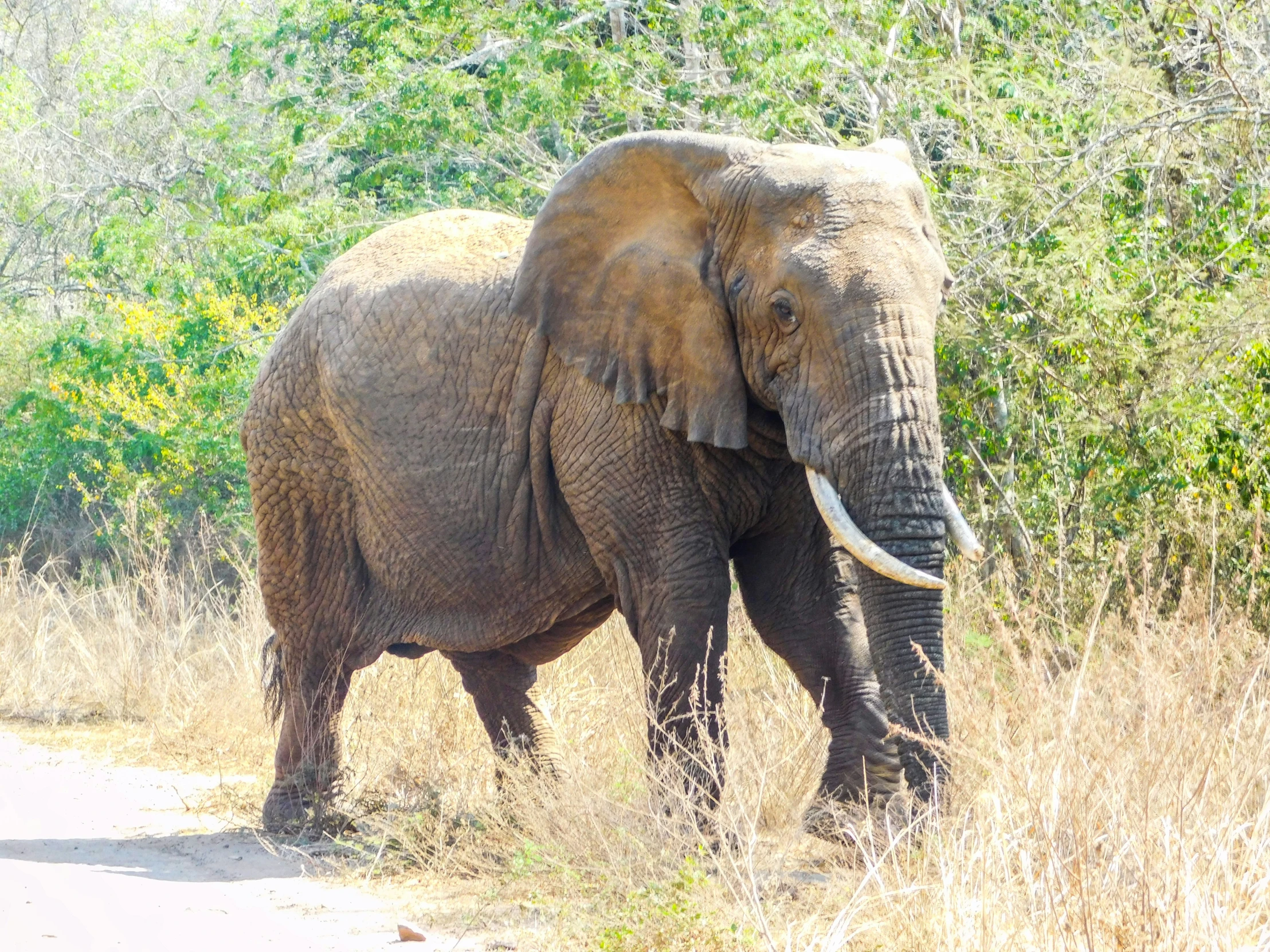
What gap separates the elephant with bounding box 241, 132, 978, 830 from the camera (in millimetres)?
5547

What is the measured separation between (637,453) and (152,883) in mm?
2443

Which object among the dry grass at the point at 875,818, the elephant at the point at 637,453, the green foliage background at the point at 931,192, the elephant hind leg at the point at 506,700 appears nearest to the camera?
the dry grass at the point at 875,818

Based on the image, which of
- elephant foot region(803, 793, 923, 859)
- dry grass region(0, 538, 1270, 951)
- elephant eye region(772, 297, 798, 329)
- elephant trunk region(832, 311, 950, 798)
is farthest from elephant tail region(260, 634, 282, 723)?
elephant trunk region(832, 311, 950, 798)

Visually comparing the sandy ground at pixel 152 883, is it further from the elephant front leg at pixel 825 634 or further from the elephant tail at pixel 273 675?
the elephant front leg at pixel 825 634

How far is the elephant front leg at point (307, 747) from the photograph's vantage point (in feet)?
24.9

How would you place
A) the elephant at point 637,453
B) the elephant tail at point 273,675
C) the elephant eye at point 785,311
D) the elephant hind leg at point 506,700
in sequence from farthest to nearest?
1. the elephant tail at point 273,675
2. the elephant hind leg at point 506,700
3. the elephant eye at point 785,311
4. the elephant at point 637,453

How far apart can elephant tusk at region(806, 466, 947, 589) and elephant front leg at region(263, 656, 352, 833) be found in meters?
3.00

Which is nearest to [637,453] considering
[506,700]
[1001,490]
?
[506,700]

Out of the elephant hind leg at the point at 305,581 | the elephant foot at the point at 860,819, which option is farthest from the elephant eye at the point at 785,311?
the elephant hind leg at the point at 305,581

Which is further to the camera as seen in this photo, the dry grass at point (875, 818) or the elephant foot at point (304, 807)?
the elephant foot at point (304, 807)

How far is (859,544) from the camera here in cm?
538

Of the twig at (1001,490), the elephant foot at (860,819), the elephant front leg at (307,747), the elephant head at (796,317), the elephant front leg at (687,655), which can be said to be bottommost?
the elephant front leg at (307,747)

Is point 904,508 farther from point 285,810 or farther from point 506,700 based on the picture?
point 285,810

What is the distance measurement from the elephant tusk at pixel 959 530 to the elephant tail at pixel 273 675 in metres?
3.66
